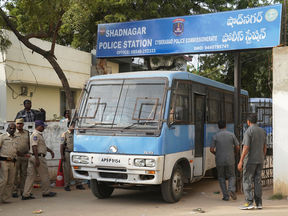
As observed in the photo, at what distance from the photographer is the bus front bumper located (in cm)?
654

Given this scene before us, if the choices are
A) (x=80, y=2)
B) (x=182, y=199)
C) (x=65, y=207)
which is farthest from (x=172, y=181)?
(x=80, y=2)

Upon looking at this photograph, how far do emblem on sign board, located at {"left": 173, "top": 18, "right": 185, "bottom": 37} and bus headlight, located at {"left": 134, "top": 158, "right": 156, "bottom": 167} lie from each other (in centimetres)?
419

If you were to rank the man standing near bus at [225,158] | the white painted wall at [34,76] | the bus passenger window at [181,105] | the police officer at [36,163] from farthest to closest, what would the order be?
the white painted wall at [34,76] < the police officer at [36,163] < the man standing near bus at [225,158] < the bus passenger window at [181,105]

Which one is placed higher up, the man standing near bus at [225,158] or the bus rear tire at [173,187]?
the man standing near bus at [225,158]

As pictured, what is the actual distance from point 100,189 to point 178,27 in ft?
15.4

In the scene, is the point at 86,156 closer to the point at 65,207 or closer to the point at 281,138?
the point at 65,207

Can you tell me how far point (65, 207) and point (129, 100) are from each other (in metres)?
2.50

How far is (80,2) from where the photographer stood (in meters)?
11.3

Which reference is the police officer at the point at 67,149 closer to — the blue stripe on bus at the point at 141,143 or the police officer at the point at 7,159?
the police officer at the point at 7,159

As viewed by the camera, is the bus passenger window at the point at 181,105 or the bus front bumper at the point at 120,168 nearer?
the bus front bumper at the point at 120,168

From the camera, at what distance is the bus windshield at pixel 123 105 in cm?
682

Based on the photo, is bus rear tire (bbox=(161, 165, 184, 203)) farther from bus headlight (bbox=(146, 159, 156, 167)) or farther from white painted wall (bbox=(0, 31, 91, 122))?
white painted wall (bbox=(0, 31, 91, 122))

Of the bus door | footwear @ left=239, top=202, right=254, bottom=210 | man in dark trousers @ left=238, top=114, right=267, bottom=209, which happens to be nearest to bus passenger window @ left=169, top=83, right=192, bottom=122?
the bus door

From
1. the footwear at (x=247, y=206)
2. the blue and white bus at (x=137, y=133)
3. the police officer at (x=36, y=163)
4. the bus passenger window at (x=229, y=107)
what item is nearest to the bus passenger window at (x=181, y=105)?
the blue and white bus at (x=137, y=133)
